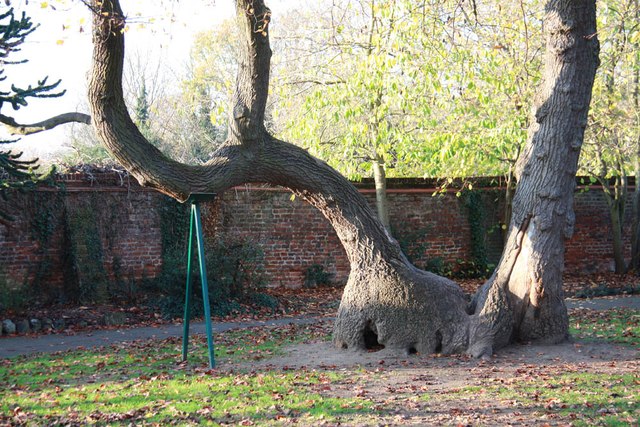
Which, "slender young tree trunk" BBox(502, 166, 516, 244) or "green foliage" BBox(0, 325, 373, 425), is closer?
"green foliage" BBox(0, 325, 373, 425)

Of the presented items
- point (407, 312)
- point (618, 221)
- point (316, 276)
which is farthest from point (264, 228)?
point (618, 221)

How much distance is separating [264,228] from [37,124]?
680 cm

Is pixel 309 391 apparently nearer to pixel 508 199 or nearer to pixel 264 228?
pixel 264 228

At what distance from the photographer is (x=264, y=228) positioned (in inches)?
738

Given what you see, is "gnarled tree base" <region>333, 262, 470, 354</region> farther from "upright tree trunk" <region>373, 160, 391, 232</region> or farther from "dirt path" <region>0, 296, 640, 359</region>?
"upright tree trunk" <region>373, 160, 391, 232</region>

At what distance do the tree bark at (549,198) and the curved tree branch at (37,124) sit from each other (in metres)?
7.43

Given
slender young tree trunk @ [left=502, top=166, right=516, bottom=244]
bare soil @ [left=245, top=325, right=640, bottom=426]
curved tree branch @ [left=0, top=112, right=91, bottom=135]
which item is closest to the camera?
bare soil @ [left=245, top=325, right=640, bottom=426]

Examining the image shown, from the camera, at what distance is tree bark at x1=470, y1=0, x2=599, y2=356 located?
32.4 feet

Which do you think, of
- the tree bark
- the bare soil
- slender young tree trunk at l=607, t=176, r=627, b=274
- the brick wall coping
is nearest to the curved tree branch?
the brick wall coping

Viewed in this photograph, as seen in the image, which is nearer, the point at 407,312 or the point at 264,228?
the point at 407,312

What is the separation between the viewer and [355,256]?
33.8ft

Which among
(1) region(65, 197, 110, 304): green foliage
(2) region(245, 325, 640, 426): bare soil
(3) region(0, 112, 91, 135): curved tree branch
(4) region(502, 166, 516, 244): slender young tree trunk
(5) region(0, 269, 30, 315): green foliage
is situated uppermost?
(3) region(0, 112, 91, 135): curved tree branch

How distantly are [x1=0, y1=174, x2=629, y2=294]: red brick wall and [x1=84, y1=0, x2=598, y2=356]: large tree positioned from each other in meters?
7.85

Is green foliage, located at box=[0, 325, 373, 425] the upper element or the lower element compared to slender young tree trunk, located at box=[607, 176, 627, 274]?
lower
